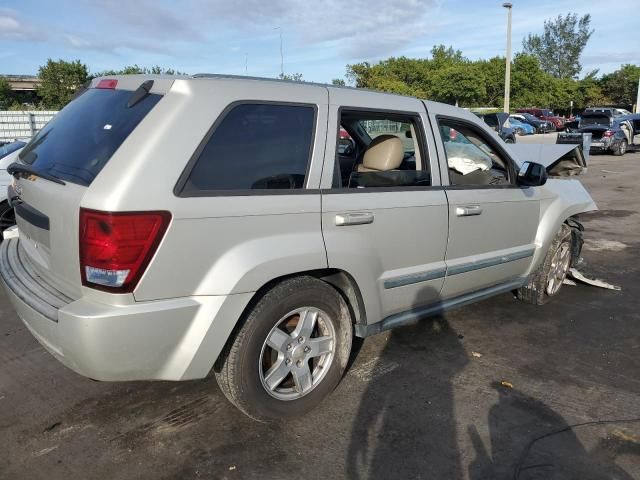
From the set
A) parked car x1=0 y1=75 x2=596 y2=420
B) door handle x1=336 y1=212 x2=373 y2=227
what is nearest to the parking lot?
parked car x1=0 y1=75 x2=596 y2=420

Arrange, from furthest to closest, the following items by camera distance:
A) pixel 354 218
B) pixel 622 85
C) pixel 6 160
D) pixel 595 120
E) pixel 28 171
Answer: pixel 622 85 → pixel 595 120 → pixel 6 160 → pixel 354 218 → pixel 28 171

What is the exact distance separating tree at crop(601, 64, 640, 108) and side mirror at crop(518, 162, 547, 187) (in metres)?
73.4

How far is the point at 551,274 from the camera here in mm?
5148

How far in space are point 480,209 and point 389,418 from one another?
1.64m

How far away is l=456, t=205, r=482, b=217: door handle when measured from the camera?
3.79 metres

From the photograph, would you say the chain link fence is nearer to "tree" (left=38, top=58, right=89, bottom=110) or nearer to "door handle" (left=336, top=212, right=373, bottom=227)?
"door handle" (left=336, top=212, right=373, bottom=227)

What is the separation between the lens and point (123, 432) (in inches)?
120

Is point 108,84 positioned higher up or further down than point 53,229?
higher up

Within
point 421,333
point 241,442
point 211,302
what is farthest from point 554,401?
point 211,302

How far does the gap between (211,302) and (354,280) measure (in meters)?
0.94

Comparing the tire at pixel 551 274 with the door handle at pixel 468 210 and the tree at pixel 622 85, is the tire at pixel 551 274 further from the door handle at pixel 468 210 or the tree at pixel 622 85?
the tree at pixel 622 85

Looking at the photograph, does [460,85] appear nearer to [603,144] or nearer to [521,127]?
[521,127]

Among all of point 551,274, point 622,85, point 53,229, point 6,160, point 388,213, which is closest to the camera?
point 53,229

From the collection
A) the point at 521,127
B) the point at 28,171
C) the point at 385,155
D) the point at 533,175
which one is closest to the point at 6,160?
the point at 28,171
